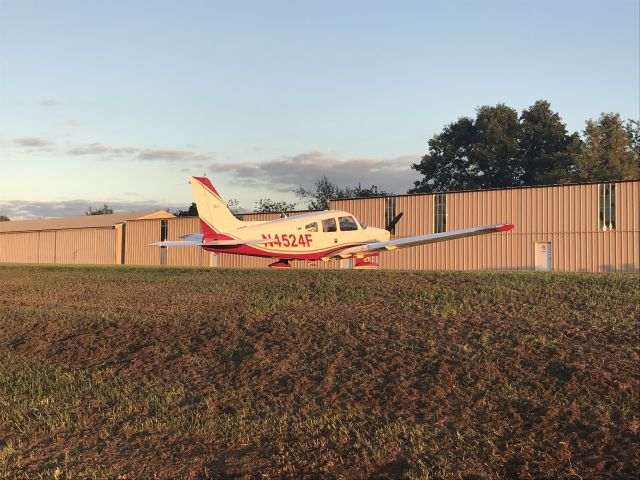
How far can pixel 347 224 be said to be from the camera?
26.3 metres

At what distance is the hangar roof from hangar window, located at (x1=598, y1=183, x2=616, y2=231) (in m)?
48.8

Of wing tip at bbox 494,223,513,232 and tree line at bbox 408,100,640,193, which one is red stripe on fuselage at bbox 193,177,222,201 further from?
tree line at bbox 408,100,640,193

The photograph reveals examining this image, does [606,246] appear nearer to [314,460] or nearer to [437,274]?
[437,274]

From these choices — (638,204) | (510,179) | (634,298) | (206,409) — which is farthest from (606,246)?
(510,179)

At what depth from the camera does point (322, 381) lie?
10.2 m

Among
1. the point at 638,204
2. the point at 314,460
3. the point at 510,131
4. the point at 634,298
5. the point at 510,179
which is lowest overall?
the point at 314,460

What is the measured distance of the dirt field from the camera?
7.34 meters

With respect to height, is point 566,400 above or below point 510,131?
below

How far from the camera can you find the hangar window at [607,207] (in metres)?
39.3

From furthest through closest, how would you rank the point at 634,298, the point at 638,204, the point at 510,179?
the point at 510,179 → the point at 638,204 → the point at 634,298

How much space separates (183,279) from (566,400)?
17.2 m

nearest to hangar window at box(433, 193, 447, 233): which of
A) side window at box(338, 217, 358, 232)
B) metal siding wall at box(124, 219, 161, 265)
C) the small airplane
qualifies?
the small airplane

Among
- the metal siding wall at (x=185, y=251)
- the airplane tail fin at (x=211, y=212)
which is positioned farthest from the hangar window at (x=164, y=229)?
the airplane tail fin at (x=211, y=212)

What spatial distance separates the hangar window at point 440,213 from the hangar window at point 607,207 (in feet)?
34.8
